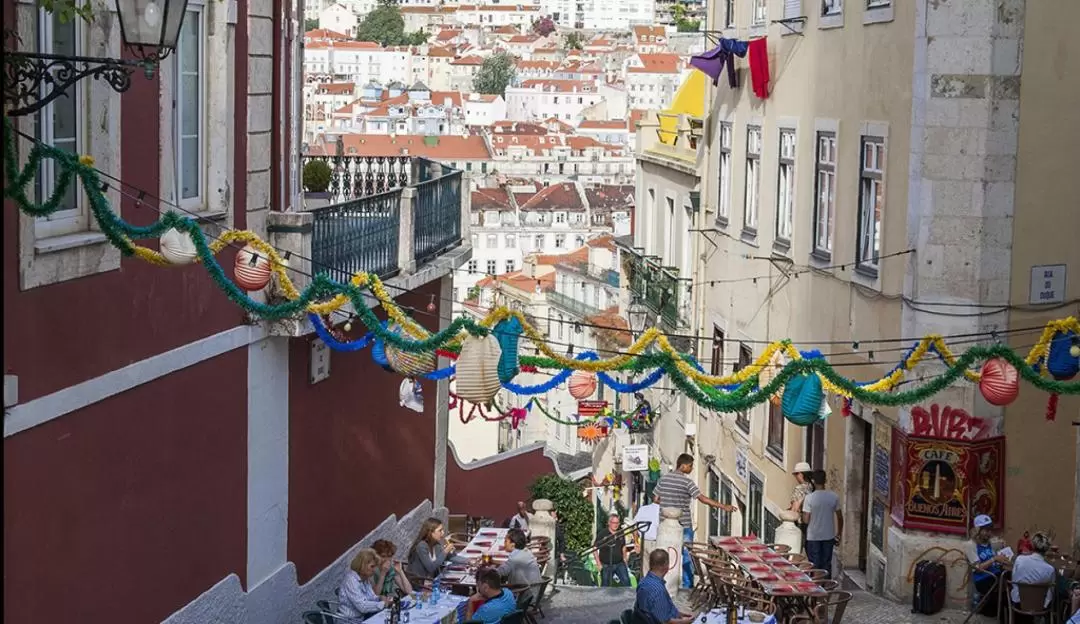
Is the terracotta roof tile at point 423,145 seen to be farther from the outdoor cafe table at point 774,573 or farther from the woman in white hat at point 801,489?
the outdoor cafe table at point 774,573

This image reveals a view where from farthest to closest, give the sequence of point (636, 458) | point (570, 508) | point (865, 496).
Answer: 1. point (570, 508)
2. point (636, 458)
3. point (865, 496)

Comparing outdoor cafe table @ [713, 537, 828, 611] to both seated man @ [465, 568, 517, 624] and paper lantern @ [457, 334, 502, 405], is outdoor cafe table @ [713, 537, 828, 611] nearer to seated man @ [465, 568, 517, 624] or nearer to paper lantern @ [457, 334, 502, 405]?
seated man @ [465, 568, 517, 624]

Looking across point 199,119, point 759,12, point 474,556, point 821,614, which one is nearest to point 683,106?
point 759,12

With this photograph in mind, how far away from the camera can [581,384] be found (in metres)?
12.6

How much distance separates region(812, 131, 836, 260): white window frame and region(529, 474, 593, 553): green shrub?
28.4ft

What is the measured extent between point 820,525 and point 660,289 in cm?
1142

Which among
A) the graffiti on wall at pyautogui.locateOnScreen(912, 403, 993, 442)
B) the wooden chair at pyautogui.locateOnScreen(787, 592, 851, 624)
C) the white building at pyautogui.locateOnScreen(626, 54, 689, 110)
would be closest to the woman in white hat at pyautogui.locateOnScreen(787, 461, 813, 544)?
the graffiti on wall at pyautogui.locateOnScreen(912, 403, 993, 442)

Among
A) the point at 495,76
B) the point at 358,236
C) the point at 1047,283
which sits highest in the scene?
the point at 495,76

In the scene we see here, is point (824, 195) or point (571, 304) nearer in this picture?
point (824, 195)

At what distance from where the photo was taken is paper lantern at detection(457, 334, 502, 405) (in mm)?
10344

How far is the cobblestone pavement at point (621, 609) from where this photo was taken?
44.6ft

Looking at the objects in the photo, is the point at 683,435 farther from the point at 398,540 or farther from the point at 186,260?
the point at 186,260

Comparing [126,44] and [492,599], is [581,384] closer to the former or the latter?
[492,599]

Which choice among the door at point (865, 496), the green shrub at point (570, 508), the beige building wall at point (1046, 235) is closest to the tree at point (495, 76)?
the green shrub at point (570, 508)
